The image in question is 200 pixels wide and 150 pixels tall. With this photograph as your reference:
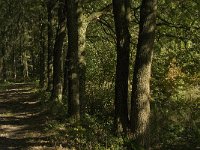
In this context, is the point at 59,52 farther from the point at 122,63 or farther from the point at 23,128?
the point at 122,63

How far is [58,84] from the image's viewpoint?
82.9 ft

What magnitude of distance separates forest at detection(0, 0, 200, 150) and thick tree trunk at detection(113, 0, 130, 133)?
0.03 meters

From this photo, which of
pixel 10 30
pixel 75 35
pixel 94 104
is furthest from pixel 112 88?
pixel 10 30

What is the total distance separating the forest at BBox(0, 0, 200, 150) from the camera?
503 inches

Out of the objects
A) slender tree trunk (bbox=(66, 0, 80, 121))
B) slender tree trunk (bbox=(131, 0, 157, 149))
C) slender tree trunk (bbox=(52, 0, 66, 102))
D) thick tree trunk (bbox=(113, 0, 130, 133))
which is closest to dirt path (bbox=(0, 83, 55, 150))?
slender tree trunk (bbox=(66, 0, 80, 121))

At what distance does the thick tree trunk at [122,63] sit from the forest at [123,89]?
0.03 meters

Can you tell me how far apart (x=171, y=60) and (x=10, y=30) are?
1747 inches

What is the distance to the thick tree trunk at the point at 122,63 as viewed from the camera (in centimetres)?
1421

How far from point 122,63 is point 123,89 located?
0.87 metres

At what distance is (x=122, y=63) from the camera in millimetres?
14281

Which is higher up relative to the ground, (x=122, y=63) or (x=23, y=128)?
(x=122, y=63)

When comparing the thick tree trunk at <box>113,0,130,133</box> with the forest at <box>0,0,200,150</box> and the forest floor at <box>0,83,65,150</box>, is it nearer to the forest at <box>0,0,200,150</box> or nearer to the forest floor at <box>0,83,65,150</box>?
the forest at <box>0,0,200,150</box>

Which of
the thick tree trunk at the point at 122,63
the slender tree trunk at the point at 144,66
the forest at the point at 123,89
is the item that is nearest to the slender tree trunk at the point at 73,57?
the forest at the point at 123,89

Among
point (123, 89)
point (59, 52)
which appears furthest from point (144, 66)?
point (59, 52)
